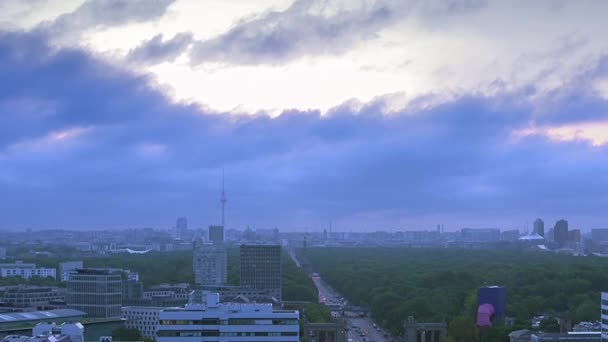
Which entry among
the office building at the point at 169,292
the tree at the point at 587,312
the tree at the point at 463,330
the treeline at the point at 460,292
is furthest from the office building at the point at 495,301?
the office building at the point at 169,292

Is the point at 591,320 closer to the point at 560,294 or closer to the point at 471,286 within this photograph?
the point at 560,294

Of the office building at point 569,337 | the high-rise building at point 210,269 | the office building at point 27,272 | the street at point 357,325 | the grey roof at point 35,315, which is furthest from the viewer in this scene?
the office building at point 27,272

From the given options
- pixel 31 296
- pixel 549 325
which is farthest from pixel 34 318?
pixel 549 325

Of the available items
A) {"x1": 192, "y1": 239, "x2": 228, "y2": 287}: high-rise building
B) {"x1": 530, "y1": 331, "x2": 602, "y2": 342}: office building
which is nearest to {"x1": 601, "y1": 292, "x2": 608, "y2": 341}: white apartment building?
{"x1": 530, "y1": 331, "x2": 602, "y2": 342}: office building

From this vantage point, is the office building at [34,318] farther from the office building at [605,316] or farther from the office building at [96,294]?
the office building at [605,316]

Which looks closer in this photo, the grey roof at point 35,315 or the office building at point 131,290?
the grey roof at point 35,315

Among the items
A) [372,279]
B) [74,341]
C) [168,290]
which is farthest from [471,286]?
[74,341]
